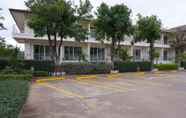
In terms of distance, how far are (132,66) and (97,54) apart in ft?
19.6

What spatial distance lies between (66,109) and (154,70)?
19.3 m

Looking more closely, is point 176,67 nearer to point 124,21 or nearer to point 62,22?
point 124,21

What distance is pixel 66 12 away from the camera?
1634cm

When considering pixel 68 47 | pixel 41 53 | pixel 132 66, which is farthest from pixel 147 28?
pixel 41 53

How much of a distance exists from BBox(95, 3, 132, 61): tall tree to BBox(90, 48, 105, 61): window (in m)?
4.86

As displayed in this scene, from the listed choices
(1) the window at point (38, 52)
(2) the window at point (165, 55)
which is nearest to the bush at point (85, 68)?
(1) the window at point (38, 52)

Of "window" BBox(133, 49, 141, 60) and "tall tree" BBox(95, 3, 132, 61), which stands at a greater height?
"tall tree" BBox(95, 3, 132, 61)

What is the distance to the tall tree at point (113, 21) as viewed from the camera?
19.5m

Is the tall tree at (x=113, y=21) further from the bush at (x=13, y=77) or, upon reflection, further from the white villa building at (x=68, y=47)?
the bush at (x=13, y=77)

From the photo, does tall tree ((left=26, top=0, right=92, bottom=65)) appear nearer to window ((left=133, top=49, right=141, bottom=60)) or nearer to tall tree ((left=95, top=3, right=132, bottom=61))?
tall tree ((left=95, top=3, right=132, bottom=61))

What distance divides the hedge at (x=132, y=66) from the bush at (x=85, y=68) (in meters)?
1.44

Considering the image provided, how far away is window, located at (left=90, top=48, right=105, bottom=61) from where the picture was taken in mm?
24938

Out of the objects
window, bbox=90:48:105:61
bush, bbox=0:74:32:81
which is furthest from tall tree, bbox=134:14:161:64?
bush, bbox=0:74:32:81

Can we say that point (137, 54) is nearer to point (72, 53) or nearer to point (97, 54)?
point (97, 54)
